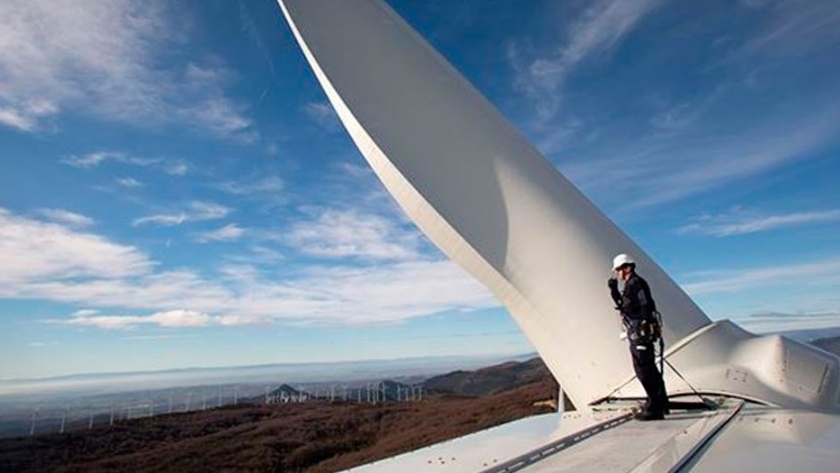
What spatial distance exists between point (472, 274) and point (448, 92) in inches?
105

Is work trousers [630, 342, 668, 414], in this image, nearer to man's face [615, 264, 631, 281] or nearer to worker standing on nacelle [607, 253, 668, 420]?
worker standing on nacelle [607, 253, 668, 420]

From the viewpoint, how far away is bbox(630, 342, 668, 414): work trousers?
5.91 m

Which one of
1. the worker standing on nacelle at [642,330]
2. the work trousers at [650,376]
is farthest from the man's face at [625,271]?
the work trousers at [650,376]

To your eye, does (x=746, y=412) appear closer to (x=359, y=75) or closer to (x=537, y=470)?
(x=537, y=470)

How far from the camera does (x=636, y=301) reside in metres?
6.20

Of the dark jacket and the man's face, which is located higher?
the man's face

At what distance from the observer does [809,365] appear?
246 inches

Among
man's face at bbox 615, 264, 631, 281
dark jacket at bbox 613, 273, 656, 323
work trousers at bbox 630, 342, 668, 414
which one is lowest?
work trousers at bbox 630, 342, 668, 414

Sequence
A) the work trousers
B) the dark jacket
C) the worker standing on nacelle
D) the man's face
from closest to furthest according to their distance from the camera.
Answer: the work trousers
the worker standing on nacelle
the dark jacket
the man's face

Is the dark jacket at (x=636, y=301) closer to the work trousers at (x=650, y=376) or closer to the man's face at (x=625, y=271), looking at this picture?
the man's face at (x=625, y=271)

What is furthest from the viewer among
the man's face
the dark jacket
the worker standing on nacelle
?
the man's face

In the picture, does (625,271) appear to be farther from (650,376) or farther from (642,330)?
(650,376)

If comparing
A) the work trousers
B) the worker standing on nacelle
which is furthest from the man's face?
the work trousers

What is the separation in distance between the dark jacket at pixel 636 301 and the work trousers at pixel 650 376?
284 mm
